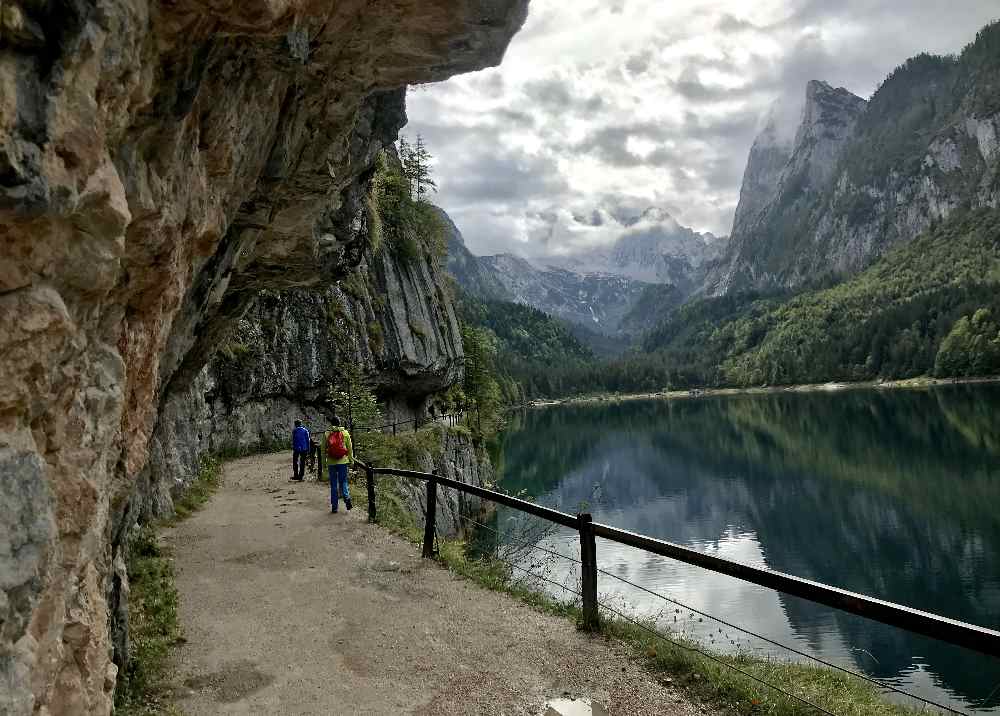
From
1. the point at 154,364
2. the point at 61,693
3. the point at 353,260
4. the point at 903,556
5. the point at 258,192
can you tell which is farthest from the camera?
the point at 903,556

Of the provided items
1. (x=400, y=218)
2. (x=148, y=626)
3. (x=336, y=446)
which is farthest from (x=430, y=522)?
(x=400, y=218)

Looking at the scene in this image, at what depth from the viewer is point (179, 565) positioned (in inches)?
499

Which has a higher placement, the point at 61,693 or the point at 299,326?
the point at 299,326

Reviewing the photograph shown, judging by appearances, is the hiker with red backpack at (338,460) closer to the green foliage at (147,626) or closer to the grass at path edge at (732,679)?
the green foliage at (147,626)

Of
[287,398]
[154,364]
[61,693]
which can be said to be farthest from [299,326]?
[61,693]

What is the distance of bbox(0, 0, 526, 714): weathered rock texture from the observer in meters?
3.36

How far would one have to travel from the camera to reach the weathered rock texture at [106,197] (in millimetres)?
3361

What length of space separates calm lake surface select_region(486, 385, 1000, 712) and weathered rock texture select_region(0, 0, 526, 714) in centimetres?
785

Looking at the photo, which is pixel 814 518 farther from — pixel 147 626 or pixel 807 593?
pixel 147 626

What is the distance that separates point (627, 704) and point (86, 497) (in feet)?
17.1

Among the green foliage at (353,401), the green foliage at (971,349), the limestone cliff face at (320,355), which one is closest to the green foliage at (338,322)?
the limestone cliff face at (320,355)

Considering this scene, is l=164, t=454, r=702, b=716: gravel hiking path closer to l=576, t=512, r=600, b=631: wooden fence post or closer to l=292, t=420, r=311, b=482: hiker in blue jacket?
l=576, t=512, r=600, b=631: wooden fence post

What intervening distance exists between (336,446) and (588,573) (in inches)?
385

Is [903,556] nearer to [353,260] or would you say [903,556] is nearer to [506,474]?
[353,260]
